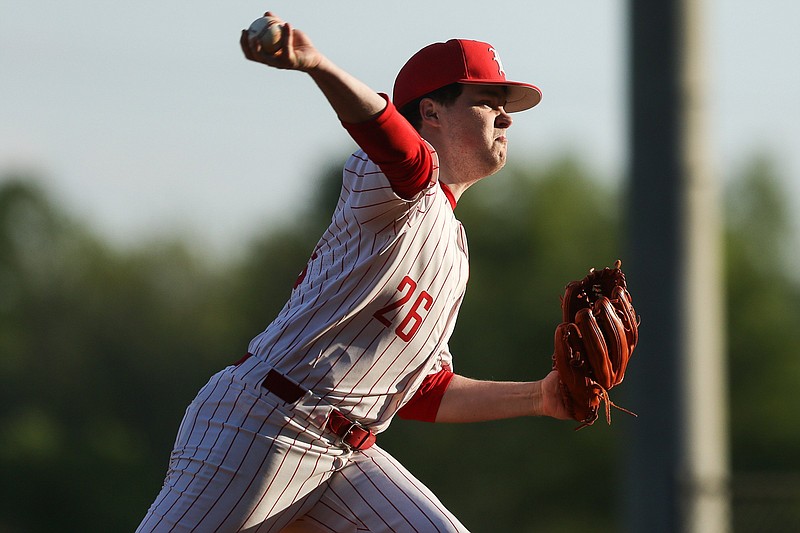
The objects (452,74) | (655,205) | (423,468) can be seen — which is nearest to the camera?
(452,74)

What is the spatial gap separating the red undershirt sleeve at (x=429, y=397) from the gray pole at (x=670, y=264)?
9.88 feet

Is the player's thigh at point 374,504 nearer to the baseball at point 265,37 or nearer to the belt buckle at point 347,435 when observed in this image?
the belt buckle at point 347,435

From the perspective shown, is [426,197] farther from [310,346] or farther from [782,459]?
A: [782,459]

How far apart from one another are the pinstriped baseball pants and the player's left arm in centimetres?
38

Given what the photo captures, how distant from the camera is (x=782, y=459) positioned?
93.8ft

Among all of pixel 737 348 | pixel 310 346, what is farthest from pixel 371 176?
pixel 737 348

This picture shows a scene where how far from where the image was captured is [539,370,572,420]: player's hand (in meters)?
3.48

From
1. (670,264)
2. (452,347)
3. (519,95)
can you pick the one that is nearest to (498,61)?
(519,95)

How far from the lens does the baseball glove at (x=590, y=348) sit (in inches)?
135

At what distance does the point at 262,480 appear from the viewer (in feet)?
10.1

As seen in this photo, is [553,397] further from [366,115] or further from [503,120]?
[366,115]

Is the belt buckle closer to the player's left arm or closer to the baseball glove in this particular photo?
the player's left arm

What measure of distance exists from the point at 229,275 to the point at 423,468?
10.8 meters

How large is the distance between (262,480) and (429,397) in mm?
682
